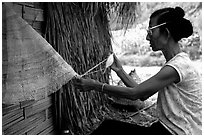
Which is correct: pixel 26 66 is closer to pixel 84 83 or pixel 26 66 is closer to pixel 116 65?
pixel 84 83

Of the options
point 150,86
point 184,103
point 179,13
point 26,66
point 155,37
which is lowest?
point 184,103

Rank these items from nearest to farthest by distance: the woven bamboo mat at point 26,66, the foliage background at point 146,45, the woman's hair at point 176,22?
the woven bamboo mat at point 26,66
the woman's hair at point 176,22
the foliage background at point 146,45

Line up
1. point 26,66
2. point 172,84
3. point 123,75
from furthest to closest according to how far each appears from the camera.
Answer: point 123,75 → point 172,84 → point 26,66

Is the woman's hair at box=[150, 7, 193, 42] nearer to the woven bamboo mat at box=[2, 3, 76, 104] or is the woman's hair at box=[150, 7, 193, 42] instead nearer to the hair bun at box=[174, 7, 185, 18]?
the hair bun at box=[174, 7, 185, 18]

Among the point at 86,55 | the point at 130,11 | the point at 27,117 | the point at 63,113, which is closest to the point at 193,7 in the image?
the point at 130,11

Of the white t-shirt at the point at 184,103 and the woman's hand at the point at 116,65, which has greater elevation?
the woman's hand at the point at 116,65

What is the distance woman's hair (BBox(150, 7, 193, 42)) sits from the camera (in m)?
1.35

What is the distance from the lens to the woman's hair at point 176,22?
135 centimetres

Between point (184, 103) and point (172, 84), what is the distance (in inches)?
5.3

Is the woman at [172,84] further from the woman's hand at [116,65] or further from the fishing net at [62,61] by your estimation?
the woman's hand at [116,65]

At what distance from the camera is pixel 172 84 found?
1.34 metres

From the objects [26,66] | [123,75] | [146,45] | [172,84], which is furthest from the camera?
[146,45]

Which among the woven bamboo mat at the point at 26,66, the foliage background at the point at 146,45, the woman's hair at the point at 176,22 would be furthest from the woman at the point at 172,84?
the foliage background at the point at 146,45

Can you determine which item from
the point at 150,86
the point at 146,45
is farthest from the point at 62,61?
the point at 146,45
